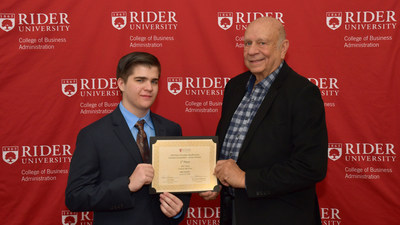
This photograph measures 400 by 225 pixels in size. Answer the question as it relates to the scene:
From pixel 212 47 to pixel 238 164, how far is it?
150 centimetres

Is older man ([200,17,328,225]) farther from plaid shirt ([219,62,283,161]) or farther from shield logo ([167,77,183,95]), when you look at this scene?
shield logo ([167,77,183,95])

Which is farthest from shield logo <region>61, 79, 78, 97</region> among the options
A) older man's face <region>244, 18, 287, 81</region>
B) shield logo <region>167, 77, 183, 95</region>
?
older man's face <region>244, 18, 287, 81</region>

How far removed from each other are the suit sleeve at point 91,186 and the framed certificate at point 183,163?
0.64 feet

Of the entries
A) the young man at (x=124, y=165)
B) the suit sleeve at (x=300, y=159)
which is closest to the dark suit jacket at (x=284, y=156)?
the suit sleeve at (x=300, y=159)

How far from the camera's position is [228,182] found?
2.12m

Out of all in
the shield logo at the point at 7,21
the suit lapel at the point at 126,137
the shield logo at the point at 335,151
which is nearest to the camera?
the suit lapel at the point at 126,137

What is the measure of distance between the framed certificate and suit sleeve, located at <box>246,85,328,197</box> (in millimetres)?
261

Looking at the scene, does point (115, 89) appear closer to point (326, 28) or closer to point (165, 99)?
point (165, 99)

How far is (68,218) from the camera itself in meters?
3.36

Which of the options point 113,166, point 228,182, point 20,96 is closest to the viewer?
point 113,166

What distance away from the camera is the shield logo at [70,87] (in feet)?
10.8

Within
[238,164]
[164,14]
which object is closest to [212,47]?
[164,14]

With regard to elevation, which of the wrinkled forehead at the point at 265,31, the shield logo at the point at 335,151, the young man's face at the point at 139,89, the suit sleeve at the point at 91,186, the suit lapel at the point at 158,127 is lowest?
the suit sleeve at the point at 91,186

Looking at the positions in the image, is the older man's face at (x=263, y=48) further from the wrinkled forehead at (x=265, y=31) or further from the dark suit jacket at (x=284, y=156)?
the dark suit jacket at (x=284, y=156)
